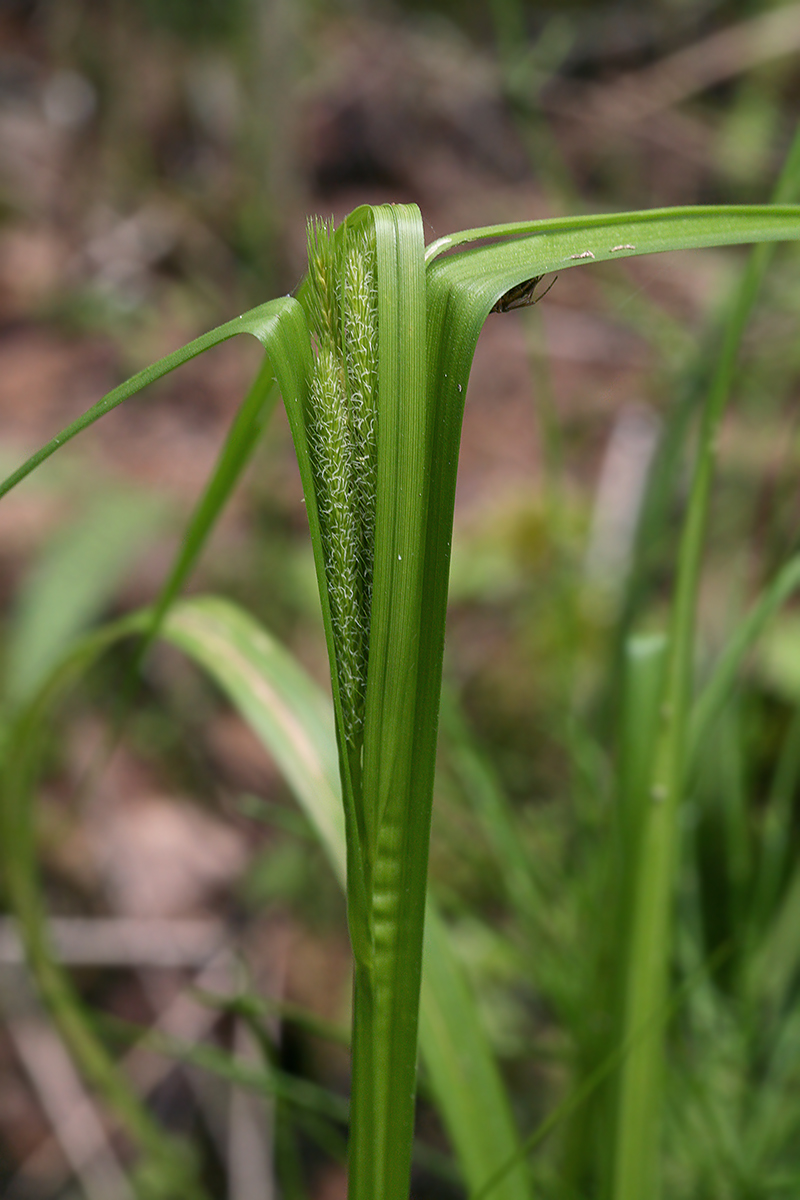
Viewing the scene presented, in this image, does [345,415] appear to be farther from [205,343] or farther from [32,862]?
[32,862]

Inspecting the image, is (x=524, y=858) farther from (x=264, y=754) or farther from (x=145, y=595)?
(x=145, y=595)

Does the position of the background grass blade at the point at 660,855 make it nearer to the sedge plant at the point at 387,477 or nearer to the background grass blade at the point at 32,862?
the sedge plant at the point at 387,477

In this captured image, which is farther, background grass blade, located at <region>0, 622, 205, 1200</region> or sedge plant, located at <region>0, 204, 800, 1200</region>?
background grass blade, located at <region>0, 622, 205, 1200</region>

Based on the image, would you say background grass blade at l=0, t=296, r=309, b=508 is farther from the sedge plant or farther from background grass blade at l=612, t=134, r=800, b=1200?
background grass blade at l=612, t=134, r=800, b=1200

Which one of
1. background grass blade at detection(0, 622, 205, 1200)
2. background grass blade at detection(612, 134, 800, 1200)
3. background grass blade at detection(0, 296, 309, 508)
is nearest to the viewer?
background grass blade at detection(0, 296, 309, 508)

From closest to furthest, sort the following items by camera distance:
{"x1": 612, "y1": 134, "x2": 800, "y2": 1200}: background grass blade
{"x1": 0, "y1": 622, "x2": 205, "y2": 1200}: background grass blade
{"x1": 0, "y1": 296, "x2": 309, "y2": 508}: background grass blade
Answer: {"x1": 0, "y1": 296, "x2": 309, "y2": 508}: background grass blade, {"x1": 612, "y1": 134, "x2": 800, "y2": 1200}: background grass blade, {"x1": 0, "y1": 622, "x2": 205, "y2": 1200}: background grass blade

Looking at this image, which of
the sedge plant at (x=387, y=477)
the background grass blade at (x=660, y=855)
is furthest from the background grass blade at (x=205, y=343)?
the background grass blade at (x=660, y=855)

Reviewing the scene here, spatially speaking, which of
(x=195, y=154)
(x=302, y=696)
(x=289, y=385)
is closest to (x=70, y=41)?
(x=195, y=154)

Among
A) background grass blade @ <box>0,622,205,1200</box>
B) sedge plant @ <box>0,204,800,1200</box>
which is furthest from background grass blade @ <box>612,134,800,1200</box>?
background grass blade @ <box>0,622,205,1200</box>
